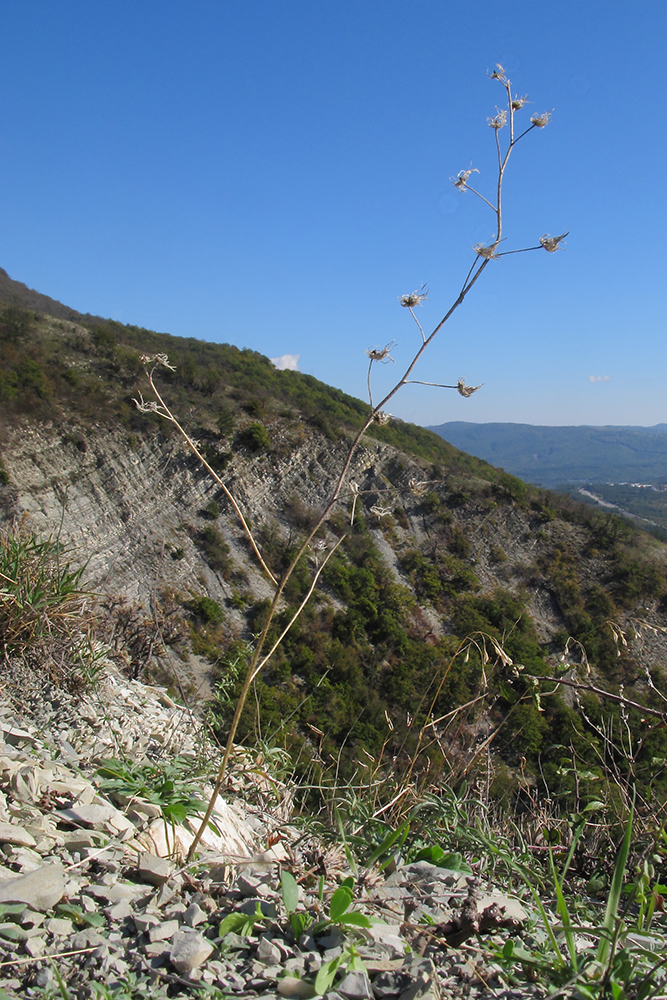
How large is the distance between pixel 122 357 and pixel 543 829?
94.6ft

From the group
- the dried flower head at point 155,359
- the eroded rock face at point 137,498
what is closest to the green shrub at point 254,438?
the eroded rock face at point 137,498

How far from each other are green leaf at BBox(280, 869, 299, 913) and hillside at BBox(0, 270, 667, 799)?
47.0 feet

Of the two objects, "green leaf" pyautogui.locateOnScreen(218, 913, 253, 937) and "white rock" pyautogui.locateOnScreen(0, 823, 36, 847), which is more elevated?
"white rock" pyautogui.locateOnScreen(0, 823, 36, 847)

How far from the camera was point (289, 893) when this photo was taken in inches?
52.9

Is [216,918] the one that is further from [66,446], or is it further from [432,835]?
[66,446]

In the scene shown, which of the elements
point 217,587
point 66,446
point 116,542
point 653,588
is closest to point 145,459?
point 66,446

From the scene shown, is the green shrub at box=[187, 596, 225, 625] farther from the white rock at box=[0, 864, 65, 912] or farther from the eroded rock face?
the white rock at box=[0, 864, 65, 912]

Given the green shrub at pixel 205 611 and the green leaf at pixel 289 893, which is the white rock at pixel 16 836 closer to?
the green leaf at pixel 289 893

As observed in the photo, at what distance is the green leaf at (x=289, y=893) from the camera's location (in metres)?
1.32

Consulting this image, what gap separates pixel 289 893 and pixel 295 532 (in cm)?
2320

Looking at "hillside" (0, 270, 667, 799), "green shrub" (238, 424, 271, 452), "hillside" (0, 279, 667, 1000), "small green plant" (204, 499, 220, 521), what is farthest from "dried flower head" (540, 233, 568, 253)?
"green shrub" (238, 424, 271, 452)

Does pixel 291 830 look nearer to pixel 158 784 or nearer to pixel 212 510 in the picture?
pixel 158 784

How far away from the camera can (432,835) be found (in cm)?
194

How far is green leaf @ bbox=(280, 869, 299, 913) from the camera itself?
1315mm
